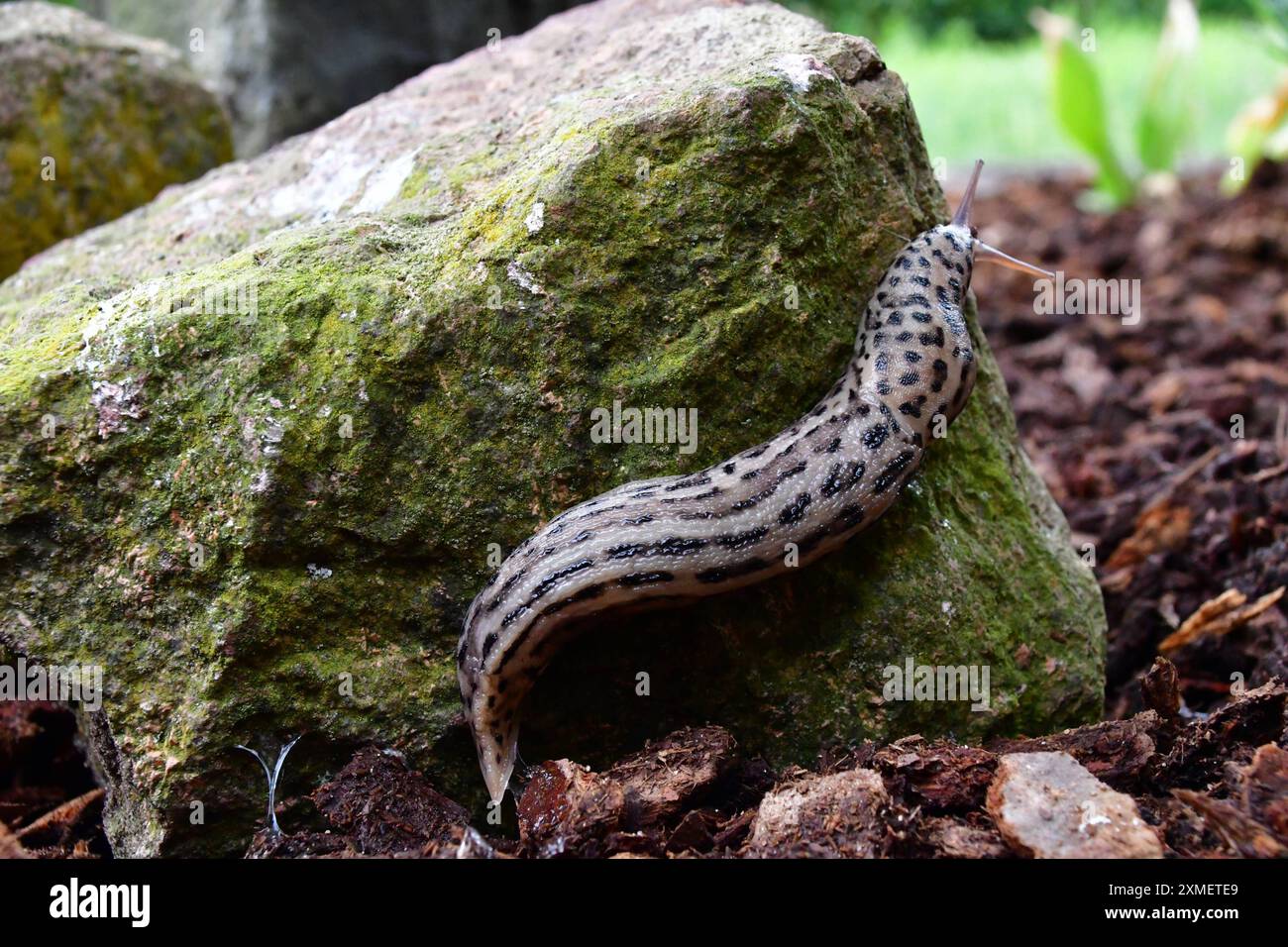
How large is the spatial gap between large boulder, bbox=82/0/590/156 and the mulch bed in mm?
5551

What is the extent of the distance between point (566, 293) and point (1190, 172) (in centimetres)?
1159

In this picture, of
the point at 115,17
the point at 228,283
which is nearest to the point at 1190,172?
the point at 115,17

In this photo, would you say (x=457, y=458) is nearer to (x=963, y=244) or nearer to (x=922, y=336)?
(x=922, y=336)

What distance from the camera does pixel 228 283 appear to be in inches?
145

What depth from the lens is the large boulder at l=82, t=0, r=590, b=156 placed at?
9.20 meters

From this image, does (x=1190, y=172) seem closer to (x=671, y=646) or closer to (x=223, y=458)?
(x=671, y=646)

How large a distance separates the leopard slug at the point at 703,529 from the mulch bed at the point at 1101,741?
1.22ft

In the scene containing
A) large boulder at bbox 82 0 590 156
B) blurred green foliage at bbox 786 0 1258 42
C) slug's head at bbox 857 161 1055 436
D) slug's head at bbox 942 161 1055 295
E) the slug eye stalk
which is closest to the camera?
slug's head at bbox 857 161 1055 436

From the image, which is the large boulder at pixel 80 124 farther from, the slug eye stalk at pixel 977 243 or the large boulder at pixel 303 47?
the slug eye stalk at pixel 977 243

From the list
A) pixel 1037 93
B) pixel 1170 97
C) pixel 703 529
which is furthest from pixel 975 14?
pixel 703 529

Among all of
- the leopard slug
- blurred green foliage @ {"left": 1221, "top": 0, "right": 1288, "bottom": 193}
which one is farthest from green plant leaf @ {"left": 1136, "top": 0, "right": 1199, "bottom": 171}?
the leopard slug

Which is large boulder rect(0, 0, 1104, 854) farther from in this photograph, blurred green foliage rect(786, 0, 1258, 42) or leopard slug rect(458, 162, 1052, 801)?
blurred green foliage rect(786, 0, 1258, 42)

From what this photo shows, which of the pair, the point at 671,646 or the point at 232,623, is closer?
the point at 232,623

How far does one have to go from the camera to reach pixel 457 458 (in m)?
3.61
